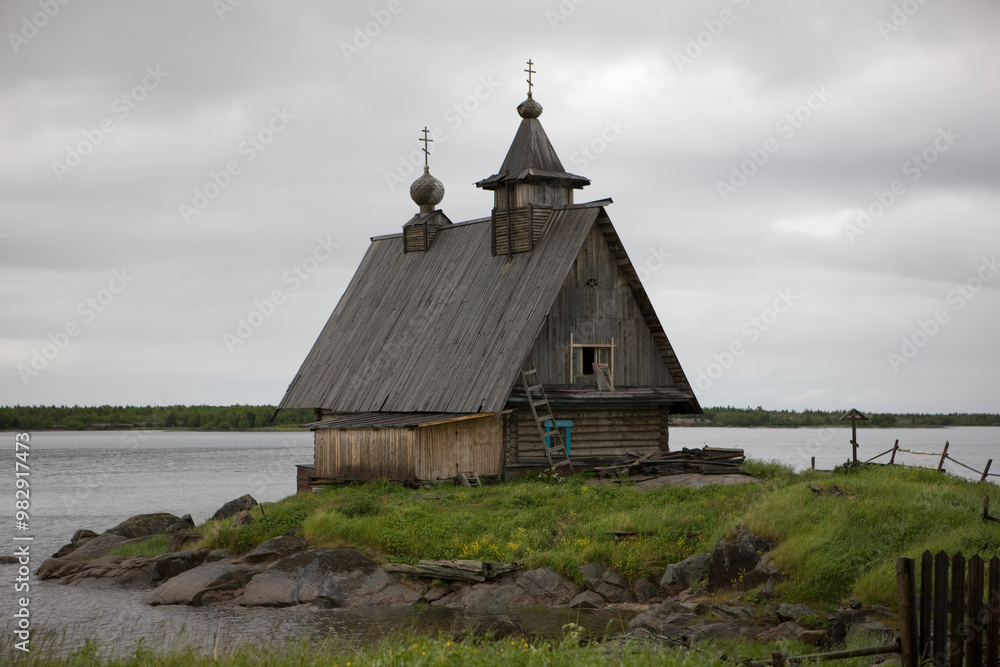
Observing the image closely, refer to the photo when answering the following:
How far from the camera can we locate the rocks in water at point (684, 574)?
19.4 metres

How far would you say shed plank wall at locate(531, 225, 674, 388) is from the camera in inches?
1235

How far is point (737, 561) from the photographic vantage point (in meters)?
19.0

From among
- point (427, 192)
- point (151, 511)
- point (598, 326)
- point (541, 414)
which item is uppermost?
point (427, 192)

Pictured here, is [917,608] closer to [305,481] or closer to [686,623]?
[686,623]

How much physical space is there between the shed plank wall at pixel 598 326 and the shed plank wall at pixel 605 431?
96 centimetres

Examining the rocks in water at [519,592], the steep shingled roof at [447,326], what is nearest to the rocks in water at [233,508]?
the steep shingled roof at [447,326]

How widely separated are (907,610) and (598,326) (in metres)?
20.7

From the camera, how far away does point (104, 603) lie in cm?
2175

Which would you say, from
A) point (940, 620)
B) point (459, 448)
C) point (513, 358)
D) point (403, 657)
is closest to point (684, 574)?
point (940, 620)

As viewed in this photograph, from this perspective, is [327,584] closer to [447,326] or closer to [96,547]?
[96,547]

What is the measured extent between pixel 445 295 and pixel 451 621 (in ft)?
59.0

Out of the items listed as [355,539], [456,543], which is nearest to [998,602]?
[456,543]

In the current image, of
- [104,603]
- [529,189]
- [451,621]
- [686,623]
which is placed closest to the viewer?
[686,623]

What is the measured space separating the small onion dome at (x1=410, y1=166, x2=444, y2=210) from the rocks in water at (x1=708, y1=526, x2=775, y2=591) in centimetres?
2441
